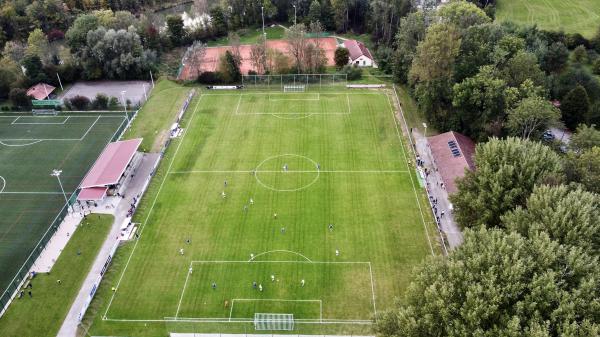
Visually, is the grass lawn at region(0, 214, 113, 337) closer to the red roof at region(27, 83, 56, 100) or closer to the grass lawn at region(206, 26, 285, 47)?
the red roof at region(27, 83, 56, 100)

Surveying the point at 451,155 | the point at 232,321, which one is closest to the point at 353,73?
the point at 451,155

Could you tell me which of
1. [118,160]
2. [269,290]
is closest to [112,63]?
[118,160]

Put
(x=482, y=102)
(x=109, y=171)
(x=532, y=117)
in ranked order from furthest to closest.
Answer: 1. (x=482, y=102)
2. (x=109, y=171)
3. (x=532, y=117)

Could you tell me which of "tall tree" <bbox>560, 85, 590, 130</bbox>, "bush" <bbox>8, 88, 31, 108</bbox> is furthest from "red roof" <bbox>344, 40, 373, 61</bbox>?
"bush" <bbox>8, 88, 31, 108</bbox>

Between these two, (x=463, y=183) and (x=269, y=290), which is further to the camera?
(x=463, y=183)

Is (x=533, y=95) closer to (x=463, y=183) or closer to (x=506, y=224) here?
(x=463, y=183)

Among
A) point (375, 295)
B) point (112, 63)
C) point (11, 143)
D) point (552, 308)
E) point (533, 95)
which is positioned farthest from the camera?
point (112, 63)

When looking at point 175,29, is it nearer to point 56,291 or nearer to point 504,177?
point 56,291
